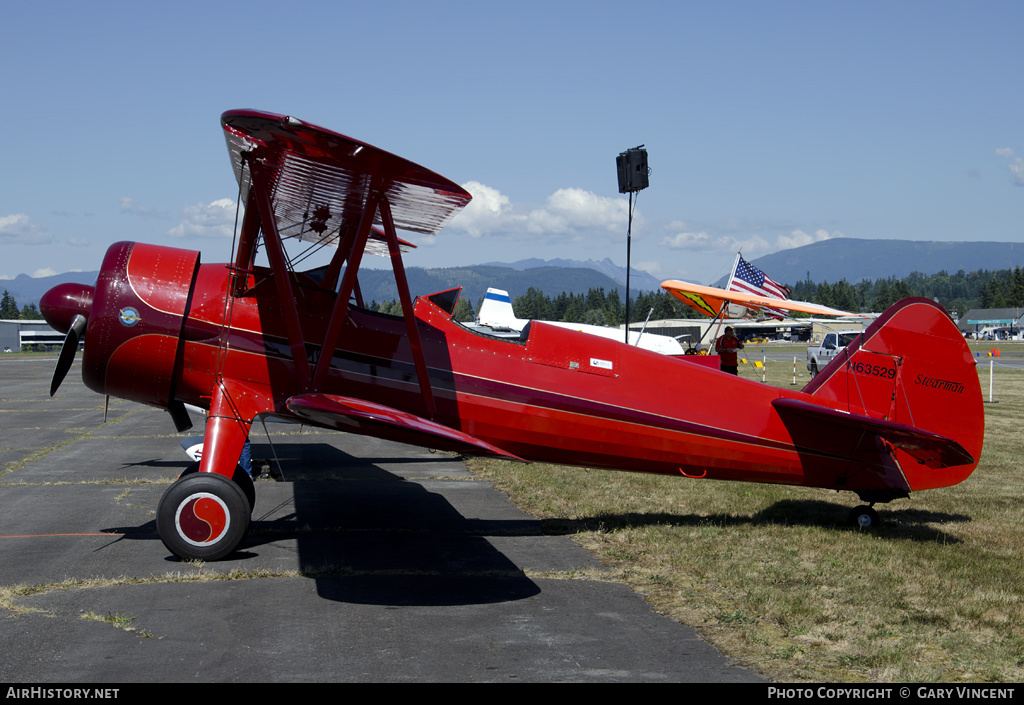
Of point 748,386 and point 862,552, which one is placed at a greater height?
point 748,386

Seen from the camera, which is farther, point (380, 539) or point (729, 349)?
point (729, 349)

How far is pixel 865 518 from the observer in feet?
25.5

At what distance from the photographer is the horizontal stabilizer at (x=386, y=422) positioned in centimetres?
557

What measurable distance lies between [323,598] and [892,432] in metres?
5.13

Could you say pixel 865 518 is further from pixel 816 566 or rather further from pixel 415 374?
pixel 415 374

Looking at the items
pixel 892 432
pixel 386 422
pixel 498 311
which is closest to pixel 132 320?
pixel 386 422

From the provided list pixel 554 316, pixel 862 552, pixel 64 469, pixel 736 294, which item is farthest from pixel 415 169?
pixel 554 316

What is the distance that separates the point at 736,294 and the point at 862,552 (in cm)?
1868

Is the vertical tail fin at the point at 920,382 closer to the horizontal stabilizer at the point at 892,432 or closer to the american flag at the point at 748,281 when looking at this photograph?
the horizontal stabilizer at the point at 892,432

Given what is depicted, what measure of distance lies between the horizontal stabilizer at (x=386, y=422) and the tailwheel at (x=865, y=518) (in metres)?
3.97

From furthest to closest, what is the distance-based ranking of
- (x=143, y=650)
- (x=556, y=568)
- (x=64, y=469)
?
(x=64, y=469)
(x=556, y=568)
(x=143, y=650)

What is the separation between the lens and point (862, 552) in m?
6.83

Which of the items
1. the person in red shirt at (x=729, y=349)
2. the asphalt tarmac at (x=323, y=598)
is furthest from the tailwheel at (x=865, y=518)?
the person in red shirt at (x=729, y=349)
